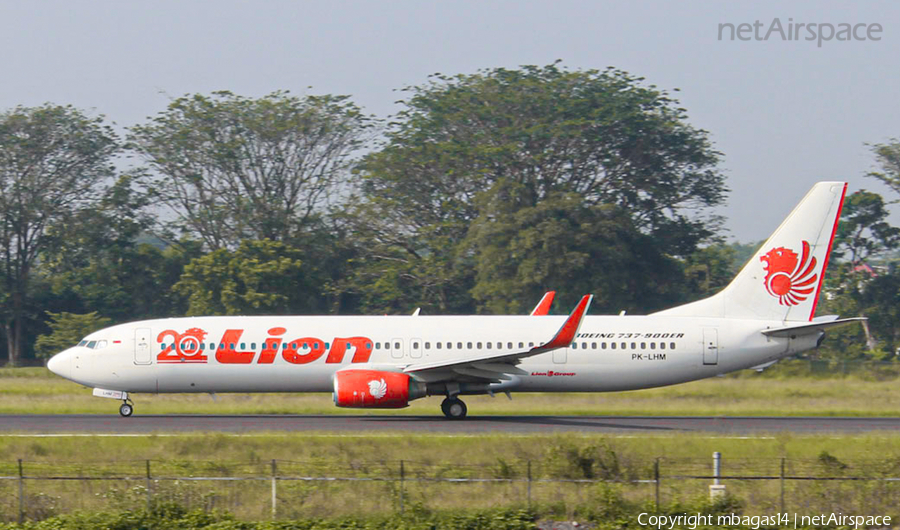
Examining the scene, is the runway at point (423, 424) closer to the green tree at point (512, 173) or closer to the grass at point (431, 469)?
the grass at point (431, 469)

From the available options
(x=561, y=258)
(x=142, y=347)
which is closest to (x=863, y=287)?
(x=561, y=258)

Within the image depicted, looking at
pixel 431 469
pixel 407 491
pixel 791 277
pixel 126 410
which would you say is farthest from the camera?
pixel 791 277

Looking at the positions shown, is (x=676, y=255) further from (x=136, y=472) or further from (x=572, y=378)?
(x=136, y=472)

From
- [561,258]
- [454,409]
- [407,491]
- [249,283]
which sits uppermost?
[561,258]

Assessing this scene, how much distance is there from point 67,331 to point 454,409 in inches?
1363

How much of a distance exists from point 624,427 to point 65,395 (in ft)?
65.9

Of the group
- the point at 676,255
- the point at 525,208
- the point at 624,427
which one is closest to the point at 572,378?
the point at 624,427

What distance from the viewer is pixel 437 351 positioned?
99.4 ft

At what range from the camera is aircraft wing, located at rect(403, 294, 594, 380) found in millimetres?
27797

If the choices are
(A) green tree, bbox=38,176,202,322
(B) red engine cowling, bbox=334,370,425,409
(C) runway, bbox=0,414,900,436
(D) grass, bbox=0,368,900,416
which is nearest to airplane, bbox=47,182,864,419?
(B) red engine cowling, bbox=334,370,425,409

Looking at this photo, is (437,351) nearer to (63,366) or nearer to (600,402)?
(600,402)

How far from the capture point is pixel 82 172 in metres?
66.2

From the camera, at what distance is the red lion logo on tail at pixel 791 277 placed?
1243 inches

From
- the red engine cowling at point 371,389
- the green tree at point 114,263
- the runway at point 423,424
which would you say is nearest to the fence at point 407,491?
the runway at point 423,424
